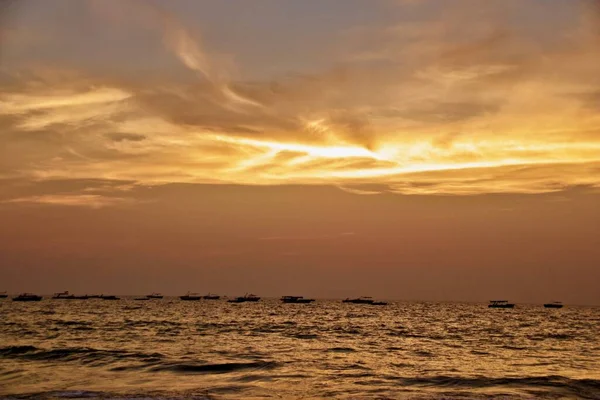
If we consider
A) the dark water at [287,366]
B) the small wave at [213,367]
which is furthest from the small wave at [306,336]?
the small wave at [213,367]

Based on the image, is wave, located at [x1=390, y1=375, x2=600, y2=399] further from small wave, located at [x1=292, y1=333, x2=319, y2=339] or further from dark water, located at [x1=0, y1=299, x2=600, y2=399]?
small wave, located at [x1=292, y1=333, x2=319, y2=339]

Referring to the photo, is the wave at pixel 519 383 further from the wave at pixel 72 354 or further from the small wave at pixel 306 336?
the small wave at pixel 306 336

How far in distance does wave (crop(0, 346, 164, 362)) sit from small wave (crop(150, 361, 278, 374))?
13.5ft

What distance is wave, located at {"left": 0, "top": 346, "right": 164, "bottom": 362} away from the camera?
150ft

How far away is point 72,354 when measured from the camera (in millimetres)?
47969

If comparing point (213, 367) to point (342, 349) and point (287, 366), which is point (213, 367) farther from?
point (342, 349)

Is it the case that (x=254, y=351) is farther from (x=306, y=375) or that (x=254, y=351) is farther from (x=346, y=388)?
(x=346, y=388)

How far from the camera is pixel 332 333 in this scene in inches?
2940

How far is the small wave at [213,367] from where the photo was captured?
135 feet

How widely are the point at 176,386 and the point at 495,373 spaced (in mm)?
22316

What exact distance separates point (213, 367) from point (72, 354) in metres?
13.6

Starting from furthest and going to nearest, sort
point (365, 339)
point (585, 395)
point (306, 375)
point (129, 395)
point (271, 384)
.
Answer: point (365, 339) → point (306, 375) → point (271, 384) → point (585, 395) → point (129, 395)

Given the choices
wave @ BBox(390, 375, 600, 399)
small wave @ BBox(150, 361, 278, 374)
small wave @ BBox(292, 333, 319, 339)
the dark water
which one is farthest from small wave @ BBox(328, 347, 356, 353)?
wave @ BBox(390, 375, 600, 399)

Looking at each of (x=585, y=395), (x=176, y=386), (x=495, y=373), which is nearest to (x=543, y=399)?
(x=585, y=395)
